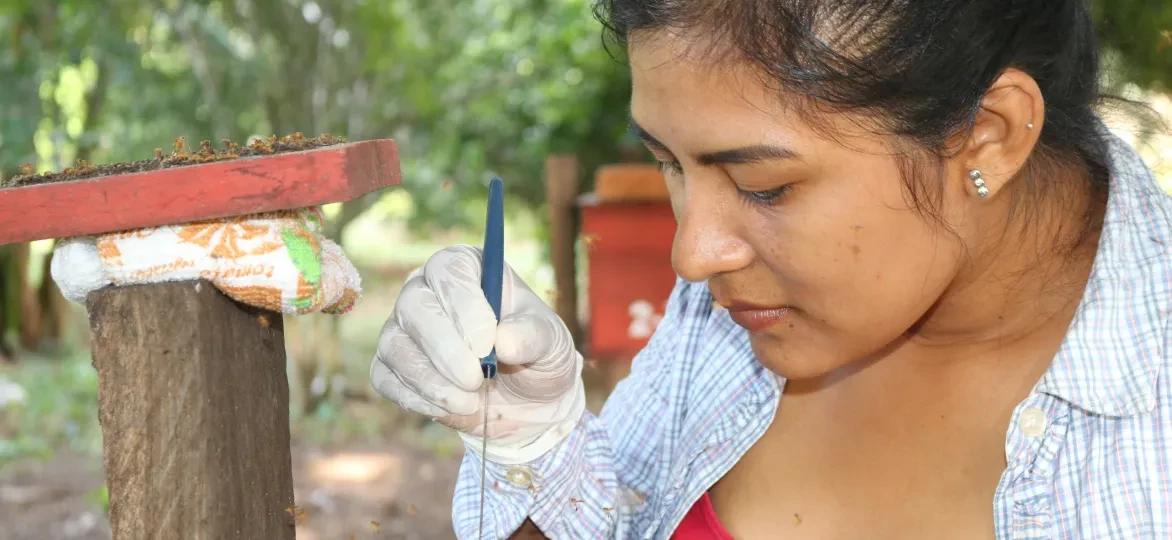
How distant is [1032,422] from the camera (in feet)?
4.97

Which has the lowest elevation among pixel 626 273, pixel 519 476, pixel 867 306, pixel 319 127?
pixel 626 273

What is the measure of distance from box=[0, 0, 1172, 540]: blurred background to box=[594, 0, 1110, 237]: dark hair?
118 inches

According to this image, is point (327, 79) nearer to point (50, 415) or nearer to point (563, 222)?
point (563, 222)

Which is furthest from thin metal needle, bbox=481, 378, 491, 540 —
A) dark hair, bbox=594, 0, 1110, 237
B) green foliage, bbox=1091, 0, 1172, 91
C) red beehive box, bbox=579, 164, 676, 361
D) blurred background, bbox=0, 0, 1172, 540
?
red beehive box, bbox=579, 164, 676, 361

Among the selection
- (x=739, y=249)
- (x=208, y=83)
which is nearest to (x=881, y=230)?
(x=739, y=249)

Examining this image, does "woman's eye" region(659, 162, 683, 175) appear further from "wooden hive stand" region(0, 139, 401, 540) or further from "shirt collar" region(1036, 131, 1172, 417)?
"shirt collar" region(1036, 131, 1172, 417)

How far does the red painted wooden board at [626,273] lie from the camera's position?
17.7ft

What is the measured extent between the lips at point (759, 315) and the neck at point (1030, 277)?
31 centimetres

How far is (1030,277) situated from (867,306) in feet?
1.16

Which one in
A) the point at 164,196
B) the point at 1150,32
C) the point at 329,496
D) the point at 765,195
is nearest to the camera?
the point at 164,196

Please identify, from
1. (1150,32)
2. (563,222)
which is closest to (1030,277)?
(1150,32)

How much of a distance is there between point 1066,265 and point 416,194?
25.8 ft

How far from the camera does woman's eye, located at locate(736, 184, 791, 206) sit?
1347 mm

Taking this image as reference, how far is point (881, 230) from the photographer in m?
1.34
